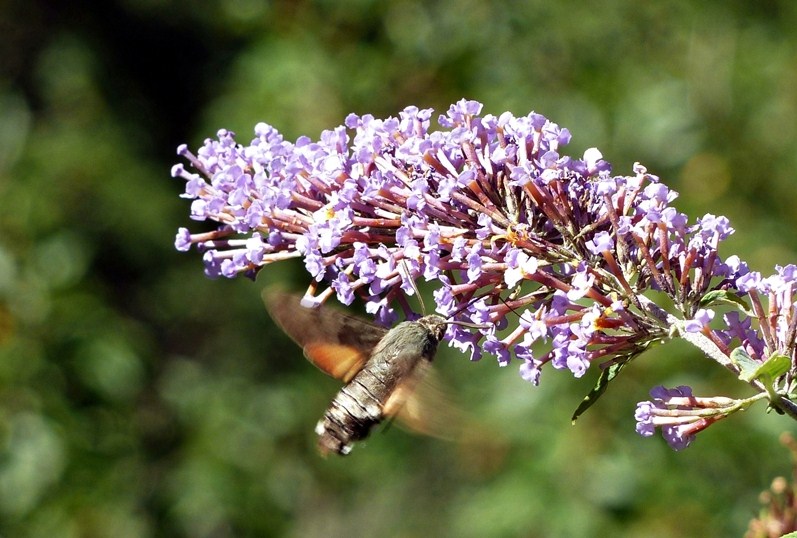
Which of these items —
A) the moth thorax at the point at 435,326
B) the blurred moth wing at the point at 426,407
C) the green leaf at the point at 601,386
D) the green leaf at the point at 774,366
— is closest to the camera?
the green leaf at the point at 774,366

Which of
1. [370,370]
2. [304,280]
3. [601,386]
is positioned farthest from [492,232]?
[304,280]

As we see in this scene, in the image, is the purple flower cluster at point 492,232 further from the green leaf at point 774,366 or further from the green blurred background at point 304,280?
the green blurred background at point 304,280

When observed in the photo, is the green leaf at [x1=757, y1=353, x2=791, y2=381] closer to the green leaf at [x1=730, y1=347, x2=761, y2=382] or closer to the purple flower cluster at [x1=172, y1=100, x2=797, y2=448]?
the green leaf at [x1=730, y1=347, x2=761, y2=382]

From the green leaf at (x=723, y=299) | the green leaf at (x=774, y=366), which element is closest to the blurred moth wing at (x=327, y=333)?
the green leaf at (x=723, y=299)

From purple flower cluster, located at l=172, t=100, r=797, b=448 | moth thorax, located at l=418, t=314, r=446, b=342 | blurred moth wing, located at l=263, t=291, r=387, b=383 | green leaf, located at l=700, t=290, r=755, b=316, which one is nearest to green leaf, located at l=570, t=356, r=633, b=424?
purple flower cluster, located at l=172, t=100, r=797, b=448

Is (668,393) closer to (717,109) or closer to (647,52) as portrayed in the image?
(717,109)

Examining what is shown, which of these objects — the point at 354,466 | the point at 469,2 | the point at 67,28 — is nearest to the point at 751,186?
the point at 469,2

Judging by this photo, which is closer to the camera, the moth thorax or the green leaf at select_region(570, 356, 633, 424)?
the green leaf at select_region(570, 356, 633, 424)
